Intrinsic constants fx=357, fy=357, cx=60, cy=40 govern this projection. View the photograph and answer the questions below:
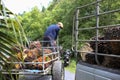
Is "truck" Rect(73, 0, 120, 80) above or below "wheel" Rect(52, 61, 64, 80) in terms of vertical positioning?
above

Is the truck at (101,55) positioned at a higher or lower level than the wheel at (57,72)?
higher

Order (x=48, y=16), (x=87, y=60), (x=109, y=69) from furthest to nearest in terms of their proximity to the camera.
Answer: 1. (x=48, y=16)
2. (x=87, y=60)
3. (x=109, y=69)

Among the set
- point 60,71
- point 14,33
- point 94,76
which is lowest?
point 60,71

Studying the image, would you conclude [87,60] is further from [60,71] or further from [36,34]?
[36,34]

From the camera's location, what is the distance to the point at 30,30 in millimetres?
21500

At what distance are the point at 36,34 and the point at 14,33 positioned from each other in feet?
63.7

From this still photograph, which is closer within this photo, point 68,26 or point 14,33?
point 14,33

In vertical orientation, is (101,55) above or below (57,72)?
above

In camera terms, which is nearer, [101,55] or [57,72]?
[101,55]

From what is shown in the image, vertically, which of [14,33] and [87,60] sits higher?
[14,33]

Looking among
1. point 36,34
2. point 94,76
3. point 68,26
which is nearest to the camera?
point 94,76

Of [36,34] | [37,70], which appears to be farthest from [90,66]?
[36,34]

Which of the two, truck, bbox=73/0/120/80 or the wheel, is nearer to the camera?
truck, bbox=73/0/120/80

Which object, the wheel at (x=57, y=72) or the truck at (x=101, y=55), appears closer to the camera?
the truck at (x=101, y=55)
